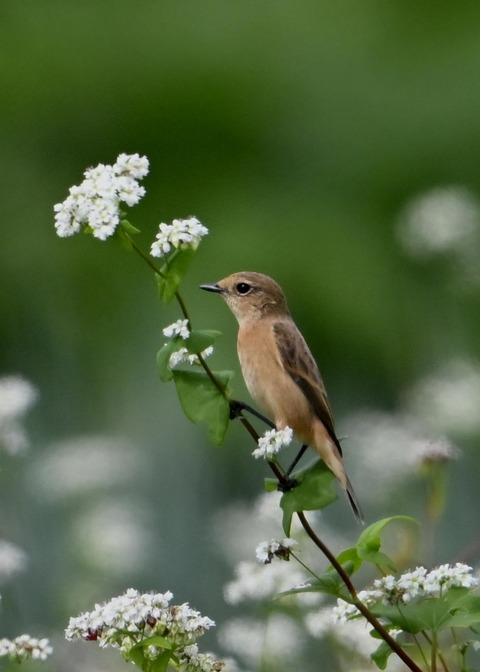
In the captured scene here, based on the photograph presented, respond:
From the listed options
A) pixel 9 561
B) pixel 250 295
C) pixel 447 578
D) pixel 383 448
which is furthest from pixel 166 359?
pixel 383 448

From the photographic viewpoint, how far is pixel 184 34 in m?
3.53

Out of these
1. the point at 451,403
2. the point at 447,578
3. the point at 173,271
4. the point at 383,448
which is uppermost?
the point at 451,403

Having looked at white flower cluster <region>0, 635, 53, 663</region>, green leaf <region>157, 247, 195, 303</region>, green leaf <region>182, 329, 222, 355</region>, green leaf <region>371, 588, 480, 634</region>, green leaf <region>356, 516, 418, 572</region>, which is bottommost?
white flower cluster <region>0, 635, 53, 663</region>

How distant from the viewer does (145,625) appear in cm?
143

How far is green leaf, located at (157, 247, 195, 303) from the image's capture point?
1.47m

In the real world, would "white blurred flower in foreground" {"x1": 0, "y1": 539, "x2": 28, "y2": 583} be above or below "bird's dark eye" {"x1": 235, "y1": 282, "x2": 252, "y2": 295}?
below

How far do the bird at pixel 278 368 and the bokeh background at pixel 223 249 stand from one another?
0.37 meters

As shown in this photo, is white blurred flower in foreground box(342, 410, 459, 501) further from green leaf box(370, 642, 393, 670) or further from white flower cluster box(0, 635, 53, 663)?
white flower cluster box(0, 635, 53, 663)

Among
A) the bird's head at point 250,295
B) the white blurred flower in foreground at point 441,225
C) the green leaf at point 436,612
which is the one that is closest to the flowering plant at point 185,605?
the green leaf at point 436,612

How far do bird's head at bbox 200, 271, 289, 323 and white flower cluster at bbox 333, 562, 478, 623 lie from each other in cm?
84

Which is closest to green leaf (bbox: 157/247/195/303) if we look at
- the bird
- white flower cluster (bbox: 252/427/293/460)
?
white flower cluster (bbox: 252/427/293/460)

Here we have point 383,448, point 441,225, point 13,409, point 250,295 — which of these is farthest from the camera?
point 441,225

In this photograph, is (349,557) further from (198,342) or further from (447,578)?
(198,342)

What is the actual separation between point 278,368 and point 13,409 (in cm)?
39
